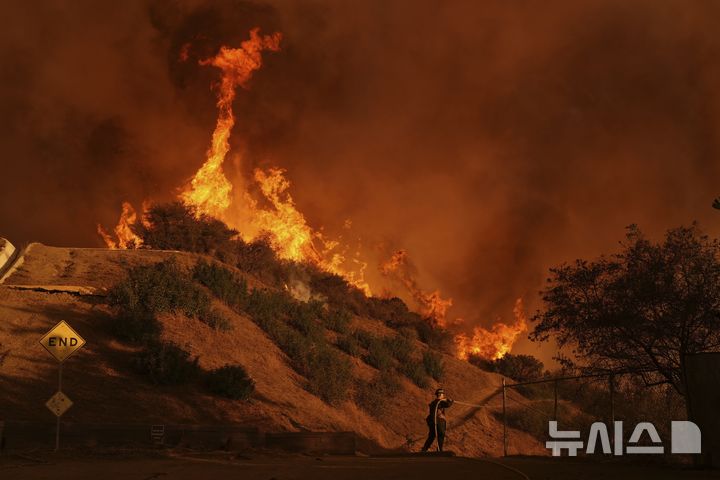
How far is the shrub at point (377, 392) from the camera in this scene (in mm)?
31016

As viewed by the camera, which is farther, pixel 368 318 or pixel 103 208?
pixel 103 208

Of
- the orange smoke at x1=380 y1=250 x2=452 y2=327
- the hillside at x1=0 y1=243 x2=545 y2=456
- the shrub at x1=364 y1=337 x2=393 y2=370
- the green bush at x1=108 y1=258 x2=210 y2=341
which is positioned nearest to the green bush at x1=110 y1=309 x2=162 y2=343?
the green bush at x1=108 y1=258 x2=210 y2=341

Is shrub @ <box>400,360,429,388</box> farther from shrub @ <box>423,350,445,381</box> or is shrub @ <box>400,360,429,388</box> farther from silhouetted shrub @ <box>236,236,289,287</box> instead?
silhouetted shrub @ <box>236,236,289,287</box>

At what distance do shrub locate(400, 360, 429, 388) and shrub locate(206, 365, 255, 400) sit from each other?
12.7 meters

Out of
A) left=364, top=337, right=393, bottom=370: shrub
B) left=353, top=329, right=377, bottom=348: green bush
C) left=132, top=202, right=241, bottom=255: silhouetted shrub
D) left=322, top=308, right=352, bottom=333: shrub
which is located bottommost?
left=364, top=337, right=393, bottom=370: shrub

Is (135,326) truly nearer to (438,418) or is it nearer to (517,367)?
(438,418)

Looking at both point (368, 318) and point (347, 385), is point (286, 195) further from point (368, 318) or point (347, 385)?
point (347, 385)

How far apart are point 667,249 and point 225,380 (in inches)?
551

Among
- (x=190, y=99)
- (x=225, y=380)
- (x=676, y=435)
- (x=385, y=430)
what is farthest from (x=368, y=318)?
(x=676, y=435)

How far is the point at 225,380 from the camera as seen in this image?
24547 millimetres

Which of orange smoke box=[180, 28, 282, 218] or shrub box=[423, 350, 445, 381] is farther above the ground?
orange smoke box=[180, 28, 282, 218]

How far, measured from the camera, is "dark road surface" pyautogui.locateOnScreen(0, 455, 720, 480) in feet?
43.4

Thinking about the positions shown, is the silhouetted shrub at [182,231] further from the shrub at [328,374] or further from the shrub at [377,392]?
the shrub at [377,392]

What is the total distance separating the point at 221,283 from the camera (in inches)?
1346
